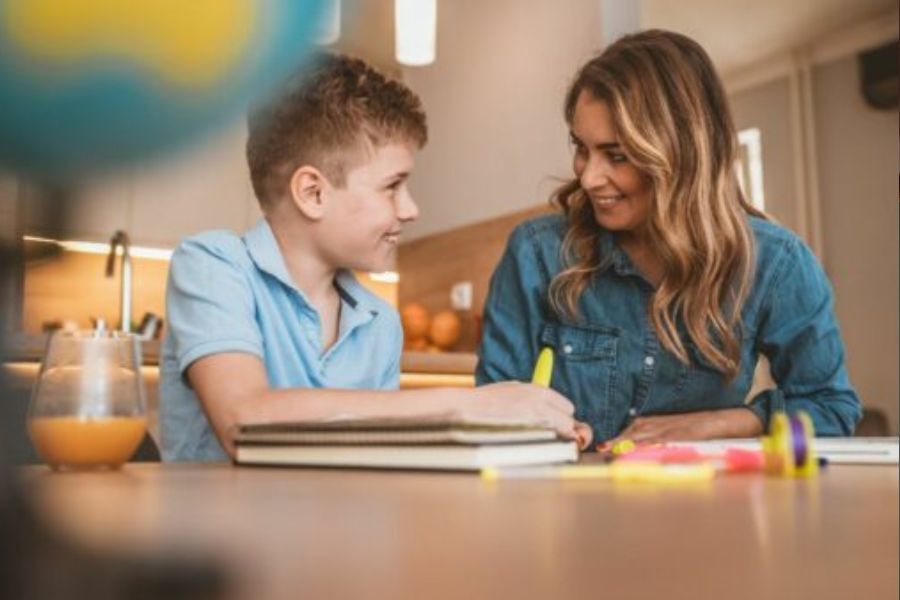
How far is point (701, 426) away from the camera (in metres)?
1.11

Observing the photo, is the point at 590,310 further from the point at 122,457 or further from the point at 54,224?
the point at 54,224

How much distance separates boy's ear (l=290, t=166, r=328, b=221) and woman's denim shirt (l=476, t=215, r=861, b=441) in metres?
0.44

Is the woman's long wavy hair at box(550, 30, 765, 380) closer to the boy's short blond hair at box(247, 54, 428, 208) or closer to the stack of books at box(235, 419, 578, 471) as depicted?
the boy's short blond hair at box(247, 54, 428, 208)

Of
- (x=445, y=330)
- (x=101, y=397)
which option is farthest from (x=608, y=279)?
(x=445, y=330)

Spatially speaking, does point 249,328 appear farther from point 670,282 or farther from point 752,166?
point 752,166

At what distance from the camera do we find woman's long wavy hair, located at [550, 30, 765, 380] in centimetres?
125

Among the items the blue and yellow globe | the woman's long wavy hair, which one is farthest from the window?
the blue and yellow globe

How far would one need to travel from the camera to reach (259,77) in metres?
0.09

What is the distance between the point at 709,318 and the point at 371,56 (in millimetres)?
1157

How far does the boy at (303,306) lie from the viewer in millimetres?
770

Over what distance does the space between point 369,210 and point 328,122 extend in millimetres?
804

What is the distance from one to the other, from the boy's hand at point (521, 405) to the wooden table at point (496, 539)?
1.27 feet

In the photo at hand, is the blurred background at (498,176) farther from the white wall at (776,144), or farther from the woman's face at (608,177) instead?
the woman's face at (608,177)

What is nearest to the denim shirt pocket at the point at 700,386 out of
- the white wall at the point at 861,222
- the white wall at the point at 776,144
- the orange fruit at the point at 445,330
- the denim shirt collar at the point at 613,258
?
the denim shirt collar at the point at 613,258
